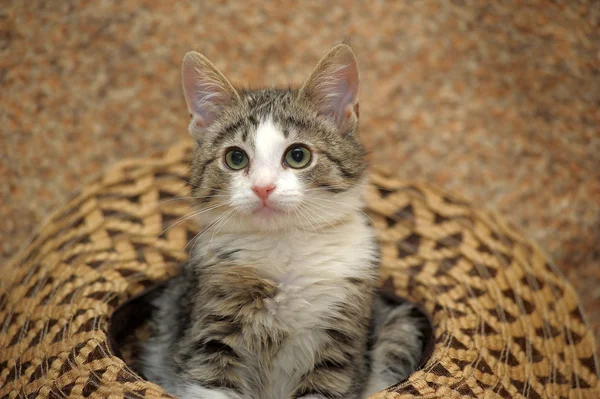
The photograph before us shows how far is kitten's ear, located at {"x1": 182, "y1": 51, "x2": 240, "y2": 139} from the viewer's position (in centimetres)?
177

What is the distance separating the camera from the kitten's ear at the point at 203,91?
1.77 m

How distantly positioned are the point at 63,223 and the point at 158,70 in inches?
41.2

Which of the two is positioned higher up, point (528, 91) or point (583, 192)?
point (528, 91)

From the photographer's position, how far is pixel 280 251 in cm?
168

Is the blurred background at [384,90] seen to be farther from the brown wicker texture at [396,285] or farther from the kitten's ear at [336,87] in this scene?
the kitten's ear at [336,87]

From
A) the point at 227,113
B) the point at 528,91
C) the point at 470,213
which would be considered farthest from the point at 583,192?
the point at 227,113

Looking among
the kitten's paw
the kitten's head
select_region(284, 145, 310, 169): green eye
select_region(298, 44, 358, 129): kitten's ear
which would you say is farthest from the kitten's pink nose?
the kitten's paw

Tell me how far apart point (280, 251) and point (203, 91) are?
1.72ft

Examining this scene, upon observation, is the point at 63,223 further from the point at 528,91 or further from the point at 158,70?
the point at 528,91

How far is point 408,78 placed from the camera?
10.1ft

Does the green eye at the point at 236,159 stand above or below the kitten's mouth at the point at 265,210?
above

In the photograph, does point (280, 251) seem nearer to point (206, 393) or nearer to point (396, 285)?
point (206, 393)

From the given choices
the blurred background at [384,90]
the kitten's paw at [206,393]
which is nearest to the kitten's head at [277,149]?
the kitten's paw at [206,393]

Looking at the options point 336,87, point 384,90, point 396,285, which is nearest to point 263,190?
point 336,87
